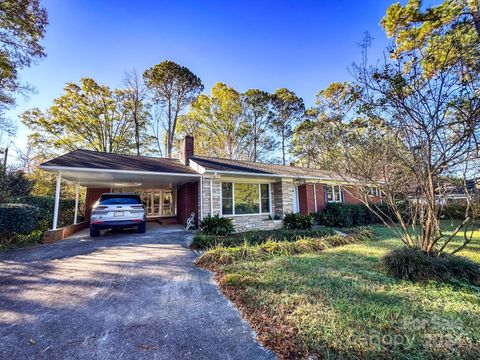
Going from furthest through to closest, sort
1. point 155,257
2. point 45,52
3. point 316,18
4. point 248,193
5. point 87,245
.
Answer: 1. point 248,193
2. point 45,52
3. point 316,18
4. point 87,245
5. point 155,257

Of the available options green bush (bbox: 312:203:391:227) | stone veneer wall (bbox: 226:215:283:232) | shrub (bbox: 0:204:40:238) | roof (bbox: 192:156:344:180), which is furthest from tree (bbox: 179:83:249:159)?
shrub (bbox: 0:204:40:238)

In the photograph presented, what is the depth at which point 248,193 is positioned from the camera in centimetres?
1131

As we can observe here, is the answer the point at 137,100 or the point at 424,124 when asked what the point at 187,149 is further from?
the point at 137,100

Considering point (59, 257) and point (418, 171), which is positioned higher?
point (418, 171)

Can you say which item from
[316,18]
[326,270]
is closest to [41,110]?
[316,18]

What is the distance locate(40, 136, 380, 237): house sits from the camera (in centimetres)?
865

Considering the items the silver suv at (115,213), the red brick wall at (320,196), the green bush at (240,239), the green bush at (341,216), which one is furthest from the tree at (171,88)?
the green bush at (240,239)

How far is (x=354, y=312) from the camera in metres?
2.80

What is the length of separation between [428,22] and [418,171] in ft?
16.5

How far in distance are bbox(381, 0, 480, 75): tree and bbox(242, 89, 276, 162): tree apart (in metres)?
16.0

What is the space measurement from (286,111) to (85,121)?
1883 centimetres

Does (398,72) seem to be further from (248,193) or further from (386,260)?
(248,193)

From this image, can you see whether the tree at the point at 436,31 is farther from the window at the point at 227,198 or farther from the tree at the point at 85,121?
the tree at the point at 85,121

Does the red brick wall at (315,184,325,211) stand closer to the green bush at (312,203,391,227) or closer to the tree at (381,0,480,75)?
the green bush at (312,203,391,227)
